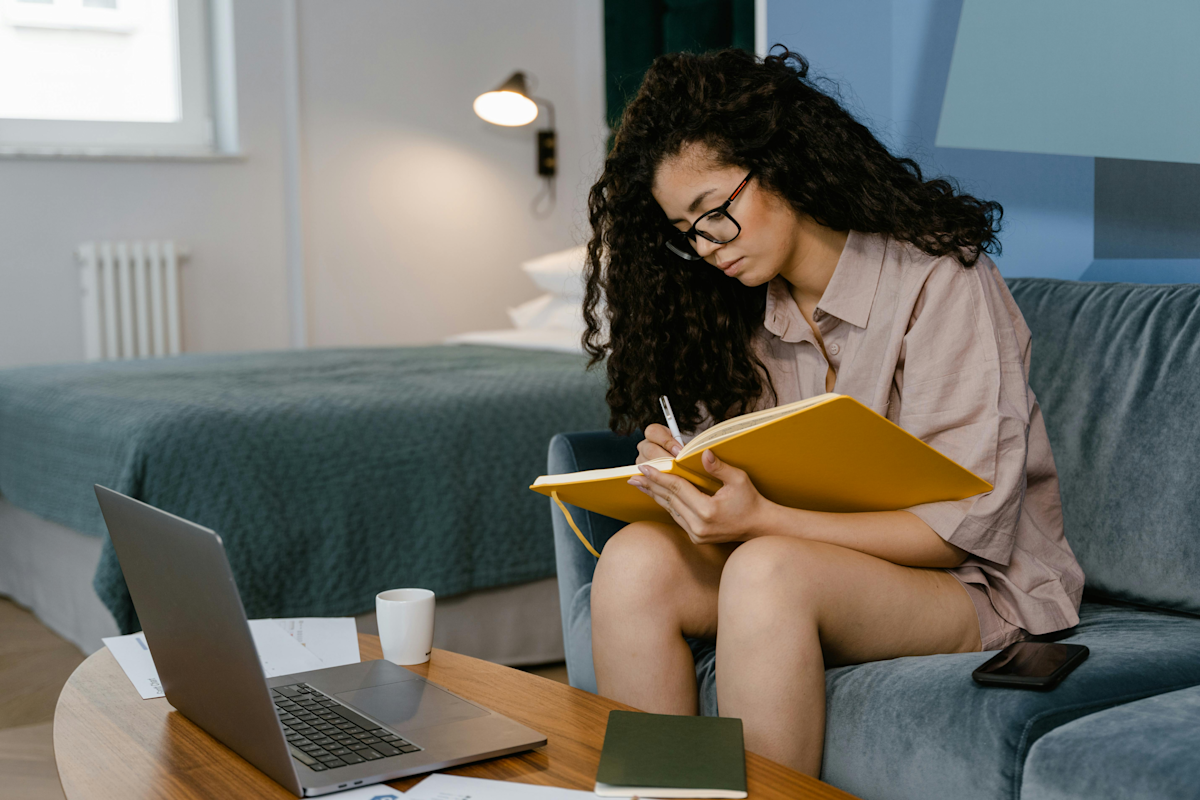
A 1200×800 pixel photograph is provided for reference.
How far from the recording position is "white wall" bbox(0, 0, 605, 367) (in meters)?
3.35

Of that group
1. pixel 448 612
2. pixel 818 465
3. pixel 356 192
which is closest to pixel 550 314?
pixel 356 192

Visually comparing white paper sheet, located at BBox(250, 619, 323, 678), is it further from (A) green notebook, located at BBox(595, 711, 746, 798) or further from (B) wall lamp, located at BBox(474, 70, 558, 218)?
(B) wall lamp, located at BBox(474, 70, 558, 218)

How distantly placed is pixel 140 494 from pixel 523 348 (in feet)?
4.56

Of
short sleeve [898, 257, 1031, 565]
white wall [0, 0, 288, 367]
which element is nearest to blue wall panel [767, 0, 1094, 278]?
short sleeve [898, 257, 1031, 565]

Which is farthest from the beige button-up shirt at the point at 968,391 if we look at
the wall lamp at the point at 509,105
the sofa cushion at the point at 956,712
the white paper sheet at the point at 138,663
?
the wall lamp at the point at 509,105

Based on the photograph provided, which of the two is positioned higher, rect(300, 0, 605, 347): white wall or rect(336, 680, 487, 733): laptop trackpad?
rect(300, 0, 605, 347): white wall

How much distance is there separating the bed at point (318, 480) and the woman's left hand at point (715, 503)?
904mm

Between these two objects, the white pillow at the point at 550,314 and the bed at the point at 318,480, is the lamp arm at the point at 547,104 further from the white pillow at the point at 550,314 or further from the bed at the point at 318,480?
the bed at the point at 318,480

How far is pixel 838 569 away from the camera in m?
1.02

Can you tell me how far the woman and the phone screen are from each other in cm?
9

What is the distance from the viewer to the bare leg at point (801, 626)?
38.1 inches

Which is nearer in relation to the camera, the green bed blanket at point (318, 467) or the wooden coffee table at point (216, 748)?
the wooden coffee table at point (216, 748)

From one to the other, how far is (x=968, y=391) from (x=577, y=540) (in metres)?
0.55

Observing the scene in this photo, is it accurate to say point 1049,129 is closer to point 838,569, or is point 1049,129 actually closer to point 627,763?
point 838,569
